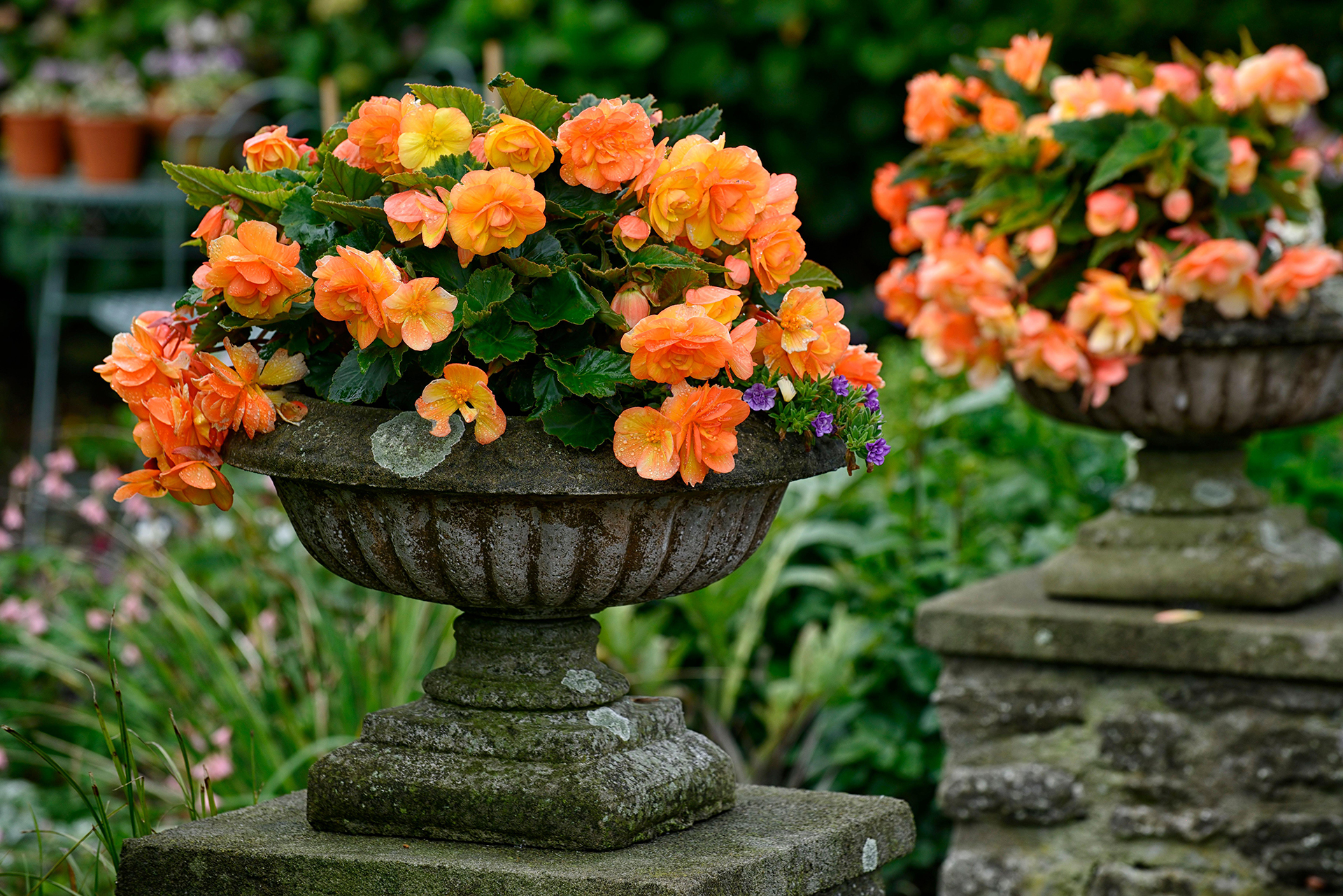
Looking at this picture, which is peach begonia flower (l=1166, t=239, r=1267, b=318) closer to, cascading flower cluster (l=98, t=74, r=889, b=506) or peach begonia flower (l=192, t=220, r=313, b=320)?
cascading flower cluster (l=98, t=74, r=889, b=506)

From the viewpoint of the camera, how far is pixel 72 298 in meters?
6.94

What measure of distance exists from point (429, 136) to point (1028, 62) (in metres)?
1.57

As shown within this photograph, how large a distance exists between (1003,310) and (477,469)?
1398 millimetres

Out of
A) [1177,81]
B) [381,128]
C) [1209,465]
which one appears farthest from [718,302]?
[1209,465]

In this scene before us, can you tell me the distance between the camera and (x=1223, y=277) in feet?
8.26

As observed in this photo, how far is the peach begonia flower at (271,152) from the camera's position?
1720 millimetres

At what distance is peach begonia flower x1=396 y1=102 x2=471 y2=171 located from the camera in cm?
153

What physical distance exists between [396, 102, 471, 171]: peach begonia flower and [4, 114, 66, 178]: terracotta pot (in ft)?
15.6

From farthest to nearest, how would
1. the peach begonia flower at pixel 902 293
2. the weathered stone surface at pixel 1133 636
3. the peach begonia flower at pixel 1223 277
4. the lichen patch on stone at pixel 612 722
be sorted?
the peach begonia flower at pixel 902 293 < the weathered stone surface at pixel 1133 636 < the peach begonia flower at pixel 1223 277 < the lichen patch on stone at pixel 612 722

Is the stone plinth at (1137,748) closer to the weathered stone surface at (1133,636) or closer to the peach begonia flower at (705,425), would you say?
the weathered stone surface at (1133,636)

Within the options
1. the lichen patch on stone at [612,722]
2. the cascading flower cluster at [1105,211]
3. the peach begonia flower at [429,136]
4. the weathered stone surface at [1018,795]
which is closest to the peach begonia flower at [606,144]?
the peach begonia flower at [429,136]

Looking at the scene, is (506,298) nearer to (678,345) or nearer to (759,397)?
(678,345)

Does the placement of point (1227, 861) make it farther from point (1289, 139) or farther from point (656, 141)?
point (656, 141)

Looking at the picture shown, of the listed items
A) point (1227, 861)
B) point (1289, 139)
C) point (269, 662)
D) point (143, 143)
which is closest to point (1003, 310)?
point (1289, 139)
